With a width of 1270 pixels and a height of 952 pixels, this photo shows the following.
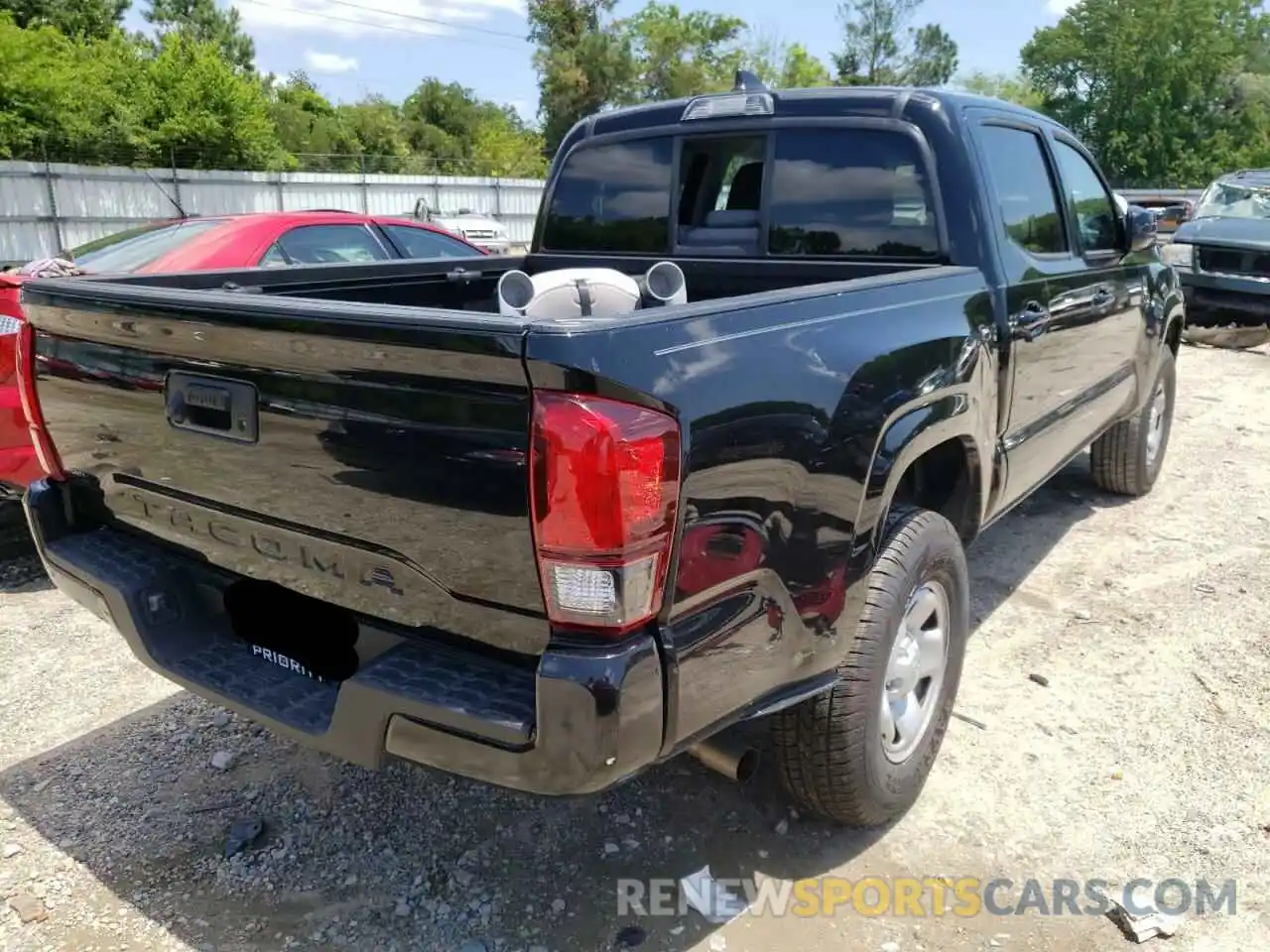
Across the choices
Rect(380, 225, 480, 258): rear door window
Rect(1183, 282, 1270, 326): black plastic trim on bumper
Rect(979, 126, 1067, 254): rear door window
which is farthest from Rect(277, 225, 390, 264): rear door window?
Rect(1183, 282, 1270, 326): black plastic trim on bumper

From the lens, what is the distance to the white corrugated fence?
66.1ft

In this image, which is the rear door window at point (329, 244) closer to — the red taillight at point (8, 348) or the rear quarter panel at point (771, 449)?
the red taillight at point (8, 348)

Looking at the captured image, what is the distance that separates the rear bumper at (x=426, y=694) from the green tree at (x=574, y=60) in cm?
5296

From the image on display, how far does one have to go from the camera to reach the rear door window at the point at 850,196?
332cm

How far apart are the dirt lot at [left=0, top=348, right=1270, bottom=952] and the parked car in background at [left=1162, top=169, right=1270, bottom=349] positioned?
28.1 feet

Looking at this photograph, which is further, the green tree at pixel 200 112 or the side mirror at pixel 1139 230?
the green tree at pixel 200 112

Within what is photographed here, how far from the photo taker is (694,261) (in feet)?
12.3

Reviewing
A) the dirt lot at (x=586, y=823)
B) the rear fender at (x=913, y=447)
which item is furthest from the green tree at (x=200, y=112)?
the rear fender at (x=913, y=447)

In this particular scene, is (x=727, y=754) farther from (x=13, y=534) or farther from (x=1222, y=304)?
(x=1222, y=304)

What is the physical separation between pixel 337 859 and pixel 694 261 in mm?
2353

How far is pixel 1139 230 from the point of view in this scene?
177 inches

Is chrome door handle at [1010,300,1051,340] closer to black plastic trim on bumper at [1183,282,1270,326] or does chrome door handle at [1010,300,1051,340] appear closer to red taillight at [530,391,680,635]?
red taillight at [530,391,680,635]

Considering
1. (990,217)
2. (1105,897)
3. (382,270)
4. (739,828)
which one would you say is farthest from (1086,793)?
(382,270)

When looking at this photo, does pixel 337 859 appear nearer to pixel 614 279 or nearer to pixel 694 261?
pixel 614 279
